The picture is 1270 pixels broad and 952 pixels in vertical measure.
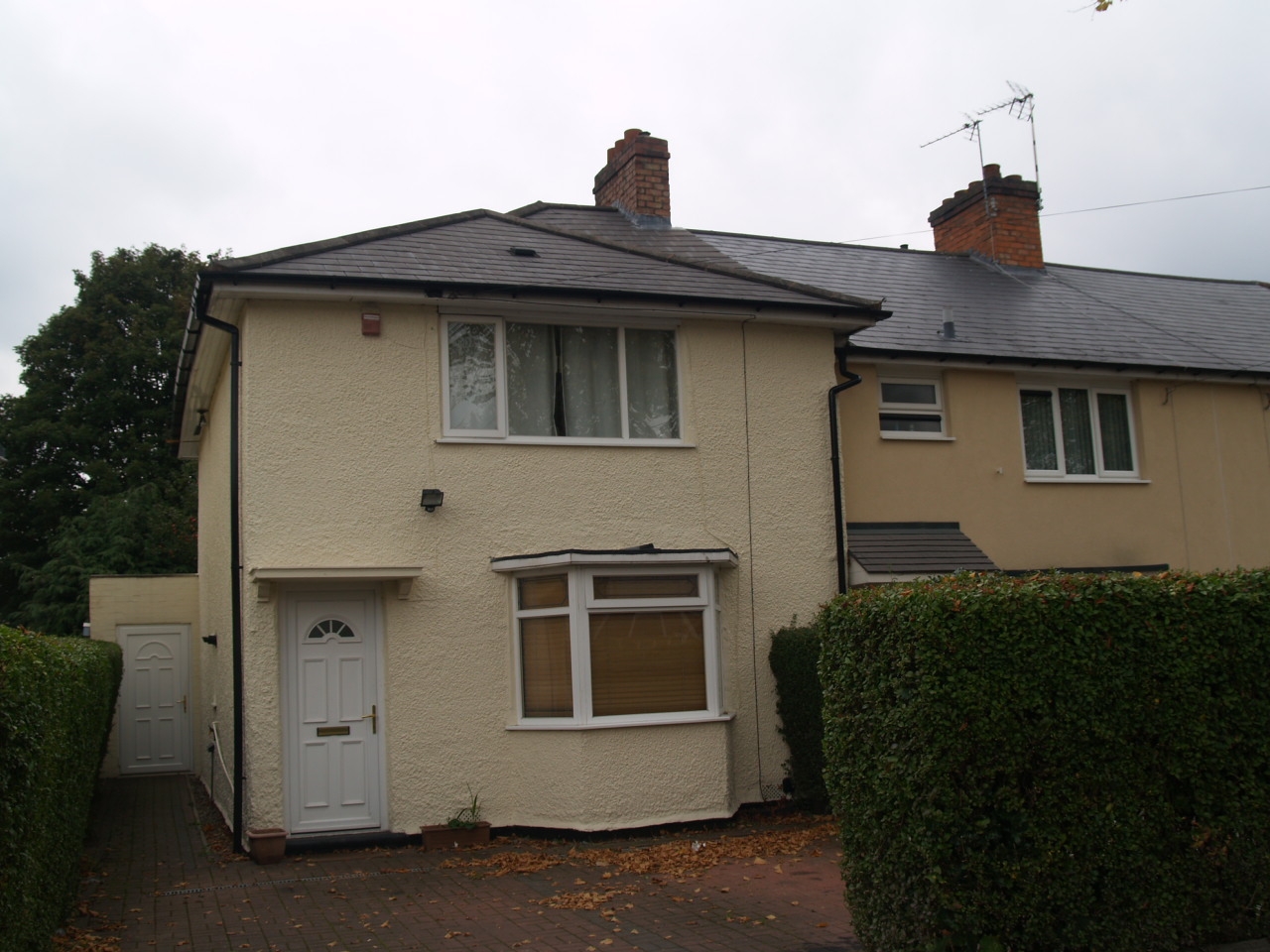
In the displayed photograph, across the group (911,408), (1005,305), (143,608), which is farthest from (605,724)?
(143,608)

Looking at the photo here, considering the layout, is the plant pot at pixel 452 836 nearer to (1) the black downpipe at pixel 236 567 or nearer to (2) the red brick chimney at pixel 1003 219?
(1) the black downpipe at pixel 236 567

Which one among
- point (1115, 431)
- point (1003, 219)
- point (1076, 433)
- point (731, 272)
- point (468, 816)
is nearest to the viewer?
point (468, 816)

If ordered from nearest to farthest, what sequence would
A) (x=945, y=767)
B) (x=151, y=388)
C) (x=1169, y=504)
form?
(x=945, y=767) → (x=1169, y=504) → (x=151, y=388)

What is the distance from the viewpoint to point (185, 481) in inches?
1154

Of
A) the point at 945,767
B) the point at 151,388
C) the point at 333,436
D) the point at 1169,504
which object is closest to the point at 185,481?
the point at 151,388

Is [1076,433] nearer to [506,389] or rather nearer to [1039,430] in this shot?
[1039,430]

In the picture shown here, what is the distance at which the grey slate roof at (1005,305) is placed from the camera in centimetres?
1474

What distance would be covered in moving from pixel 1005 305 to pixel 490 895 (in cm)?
1162

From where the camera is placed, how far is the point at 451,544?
11.1 meters

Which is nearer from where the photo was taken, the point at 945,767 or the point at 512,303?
the point at 945,767

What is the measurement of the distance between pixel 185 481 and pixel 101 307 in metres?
7.75

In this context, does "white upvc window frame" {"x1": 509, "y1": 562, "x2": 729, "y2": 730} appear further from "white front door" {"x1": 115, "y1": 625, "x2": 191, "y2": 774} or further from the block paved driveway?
"white front door" {"x1": 115, "y1": 625, "x2": 191, "y2": 774}

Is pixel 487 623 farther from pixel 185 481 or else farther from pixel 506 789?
pixel 185 481

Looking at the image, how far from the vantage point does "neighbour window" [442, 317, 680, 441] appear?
1145cm
